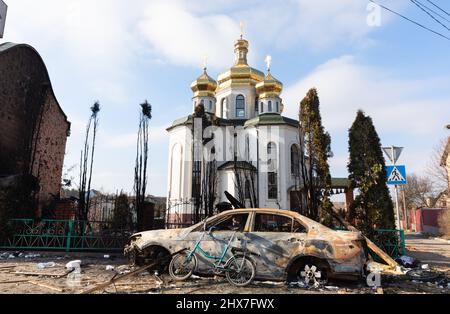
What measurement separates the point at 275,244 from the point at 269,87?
28.4 meters

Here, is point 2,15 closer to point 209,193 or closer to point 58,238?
point 58,238

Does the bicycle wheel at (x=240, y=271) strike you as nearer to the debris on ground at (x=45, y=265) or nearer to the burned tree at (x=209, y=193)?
the debris on ground at (x=45, y=265)

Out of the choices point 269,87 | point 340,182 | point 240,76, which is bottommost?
point 340,182

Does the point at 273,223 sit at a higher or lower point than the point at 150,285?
higher

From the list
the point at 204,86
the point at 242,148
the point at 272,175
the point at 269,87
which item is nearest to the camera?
the point at 272,175

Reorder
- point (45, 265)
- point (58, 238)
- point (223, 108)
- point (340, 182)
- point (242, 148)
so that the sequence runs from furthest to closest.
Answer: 1. point (223, 108)
2. point (340, 182)
3. point (242, 148)
4. point (58, 238)
5. point (45, 265)

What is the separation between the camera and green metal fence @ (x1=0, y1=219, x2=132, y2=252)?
1037cm

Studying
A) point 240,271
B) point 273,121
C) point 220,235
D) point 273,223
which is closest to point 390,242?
point 273,223

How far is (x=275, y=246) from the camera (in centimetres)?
578

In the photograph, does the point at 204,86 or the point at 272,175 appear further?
the point at 204,86
